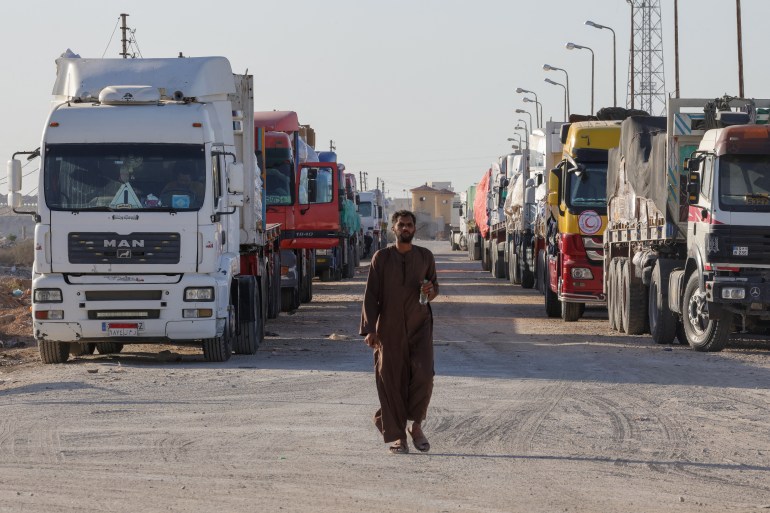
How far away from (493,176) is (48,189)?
36.4m

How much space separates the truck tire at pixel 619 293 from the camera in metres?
23.0

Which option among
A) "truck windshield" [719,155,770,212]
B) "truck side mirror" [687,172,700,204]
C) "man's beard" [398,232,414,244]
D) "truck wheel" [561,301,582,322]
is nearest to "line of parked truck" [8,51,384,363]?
"truck side mirror" [687,172,700,204]

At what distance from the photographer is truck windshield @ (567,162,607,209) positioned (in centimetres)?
2517

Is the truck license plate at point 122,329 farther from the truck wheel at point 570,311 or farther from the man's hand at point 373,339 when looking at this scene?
the truck wheel at point 570,311

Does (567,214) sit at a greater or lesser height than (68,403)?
greater

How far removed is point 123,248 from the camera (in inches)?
664

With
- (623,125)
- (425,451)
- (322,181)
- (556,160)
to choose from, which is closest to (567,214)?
(623,125)

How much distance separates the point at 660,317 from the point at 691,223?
1.97m

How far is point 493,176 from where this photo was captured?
52344mm

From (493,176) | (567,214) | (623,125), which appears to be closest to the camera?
(623,125)

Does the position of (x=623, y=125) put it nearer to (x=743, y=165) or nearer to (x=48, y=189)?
(x=743, y=165)

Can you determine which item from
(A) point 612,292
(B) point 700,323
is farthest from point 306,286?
(B) point 700,323

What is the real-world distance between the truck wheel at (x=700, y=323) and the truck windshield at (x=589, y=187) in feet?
18.4

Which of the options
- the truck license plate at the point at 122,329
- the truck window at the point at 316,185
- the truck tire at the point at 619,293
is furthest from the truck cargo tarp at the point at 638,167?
the truck license plate at the point at 122,329
